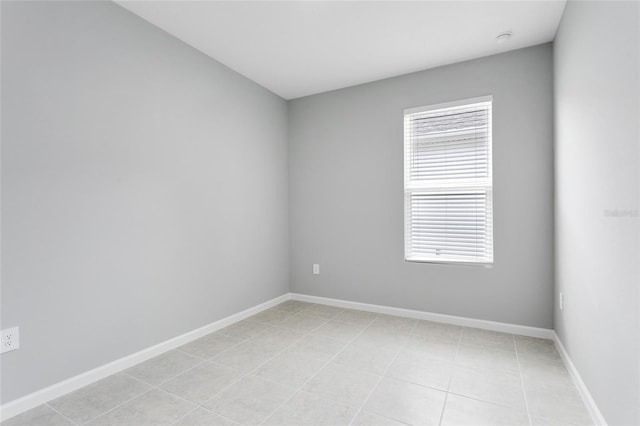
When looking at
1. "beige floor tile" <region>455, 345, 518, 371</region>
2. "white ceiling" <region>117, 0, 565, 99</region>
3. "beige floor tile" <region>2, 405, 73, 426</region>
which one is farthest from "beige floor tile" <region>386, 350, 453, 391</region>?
"white ceiling" <region>117, 0, 565, 99</region>

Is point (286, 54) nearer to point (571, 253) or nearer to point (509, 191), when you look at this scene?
point (509, 191)

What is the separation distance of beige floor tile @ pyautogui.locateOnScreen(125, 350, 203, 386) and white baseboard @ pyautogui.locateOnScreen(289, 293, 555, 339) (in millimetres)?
1764

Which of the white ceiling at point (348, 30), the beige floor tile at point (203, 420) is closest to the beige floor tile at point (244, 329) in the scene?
the beige floor tile at point (203, 420)

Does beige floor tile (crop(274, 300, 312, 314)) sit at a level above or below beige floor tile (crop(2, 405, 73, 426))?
below

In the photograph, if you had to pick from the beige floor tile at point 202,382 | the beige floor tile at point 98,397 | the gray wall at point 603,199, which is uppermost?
the gray wall at point 603,199

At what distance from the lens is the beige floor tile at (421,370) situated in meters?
2.10

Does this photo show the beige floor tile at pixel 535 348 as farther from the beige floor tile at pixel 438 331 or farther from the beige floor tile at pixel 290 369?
the beige floor tile at pixel 290 369

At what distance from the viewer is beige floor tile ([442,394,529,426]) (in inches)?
65.9

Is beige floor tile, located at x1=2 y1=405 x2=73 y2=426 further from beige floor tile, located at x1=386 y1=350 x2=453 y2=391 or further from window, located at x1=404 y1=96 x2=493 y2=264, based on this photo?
window, located at x1=404 y1=96 x2=493 y2=264

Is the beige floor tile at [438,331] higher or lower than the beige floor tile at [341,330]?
higher

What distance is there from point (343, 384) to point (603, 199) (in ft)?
5.87

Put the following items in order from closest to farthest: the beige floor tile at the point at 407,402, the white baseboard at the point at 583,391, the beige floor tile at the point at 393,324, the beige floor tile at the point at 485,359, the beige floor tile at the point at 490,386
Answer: the white baseboard at the point at 583,391 < the beige floor tile at the point at 407,402 < the beige floor tile at the point at 490,386 < the beige floor tile at the point at 485,359 < the beige floor tile at the point at 393,324

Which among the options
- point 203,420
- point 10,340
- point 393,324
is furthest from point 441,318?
point 10,340

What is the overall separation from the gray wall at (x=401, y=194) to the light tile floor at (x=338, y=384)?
0.50 metres
